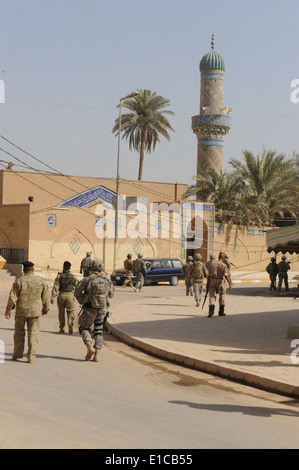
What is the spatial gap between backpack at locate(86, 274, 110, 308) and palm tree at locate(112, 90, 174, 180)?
43461 millimetres

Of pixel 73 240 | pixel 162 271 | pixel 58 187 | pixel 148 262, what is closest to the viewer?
pixel 148 262

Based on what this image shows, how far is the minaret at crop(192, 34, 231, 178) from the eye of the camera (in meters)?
53.9

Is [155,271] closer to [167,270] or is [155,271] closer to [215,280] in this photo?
[167,270]

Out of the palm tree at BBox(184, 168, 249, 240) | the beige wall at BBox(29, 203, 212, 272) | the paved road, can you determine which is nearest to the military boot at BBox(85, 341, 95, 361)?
the paved road

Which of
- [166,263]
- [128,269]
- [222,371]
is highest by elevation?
[166,263]

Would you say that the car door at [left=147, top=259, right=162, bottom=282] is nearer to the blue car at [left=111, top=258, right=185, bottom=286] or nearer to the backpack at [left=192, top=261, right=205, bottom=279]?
the blue car at [left=111, top=258, right=185, bottom=286]

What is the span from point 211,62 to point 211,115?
4.33 metres

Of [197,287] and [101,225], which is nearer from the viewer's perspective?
[197,287]

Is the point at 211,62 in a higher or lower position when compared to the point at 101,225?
higher

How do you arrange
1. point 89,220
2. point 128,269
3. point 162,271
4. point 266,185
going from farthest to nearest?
point 266,185
point 89,220
point 162,271
point 128,269

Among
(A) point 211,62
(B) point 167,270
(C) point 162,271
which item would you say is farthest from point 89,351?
(A) point 211,62

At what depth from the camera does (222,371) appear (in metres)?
9.92

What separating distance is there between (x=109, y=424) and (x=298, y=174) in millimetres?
48565

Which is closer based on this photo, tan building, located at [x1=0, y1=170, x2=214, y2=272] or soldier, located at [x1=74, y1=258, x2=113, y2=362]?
soldier, located at [x1=74, y1=258, x2=113, y2=362]
